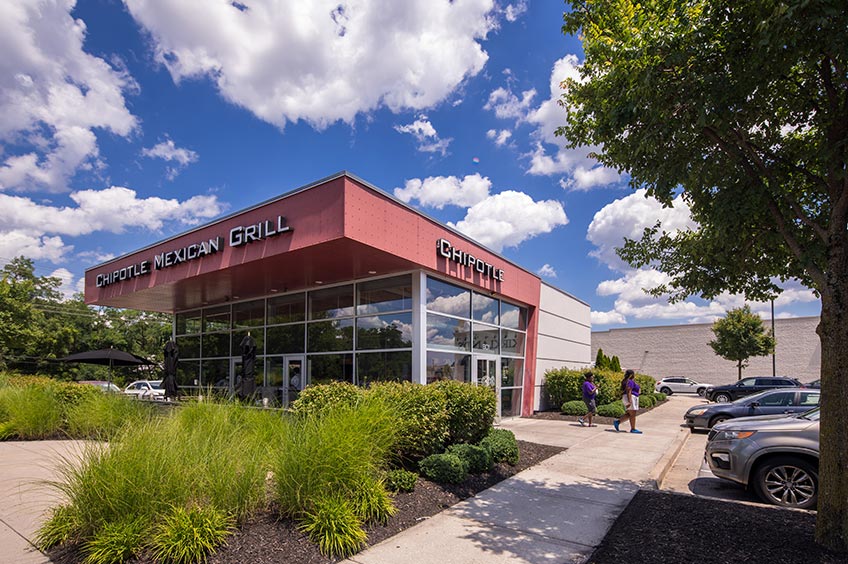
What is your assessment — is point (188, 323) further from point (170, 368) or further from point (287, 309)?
point (287, 309)

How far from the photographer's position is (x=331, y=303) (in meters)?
14.9

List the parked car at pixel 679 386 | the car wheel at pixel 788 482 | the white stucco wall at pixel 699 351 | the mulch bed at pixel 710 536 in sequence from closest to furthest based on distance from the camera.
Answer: the mulch bed at pixel 710 536
the car wheel at pixel 788 482
the parked car at pixel 679 386
the white stucco wall at pixel 699 351

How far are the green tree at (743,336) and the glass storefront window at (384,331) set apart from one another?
31663mm

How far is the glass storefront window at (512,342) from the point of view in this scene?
55.7 feet

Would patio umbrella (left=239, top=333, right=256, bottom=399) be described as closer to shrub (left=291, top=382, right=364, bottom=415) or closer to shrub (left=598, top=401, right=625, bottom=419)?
shrub (left=291, top=382, right=364, bottom=415)

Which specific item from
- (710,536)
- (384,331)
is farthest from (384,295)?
(710,536)

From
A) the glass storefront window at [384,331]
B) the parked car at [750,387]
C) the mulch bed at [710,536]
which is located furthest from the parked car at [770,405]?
the parked car at [750,387]

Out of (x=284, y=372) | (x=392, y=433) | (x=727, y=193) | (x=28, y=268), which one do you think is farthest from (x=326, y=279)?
(x=28, y=268)

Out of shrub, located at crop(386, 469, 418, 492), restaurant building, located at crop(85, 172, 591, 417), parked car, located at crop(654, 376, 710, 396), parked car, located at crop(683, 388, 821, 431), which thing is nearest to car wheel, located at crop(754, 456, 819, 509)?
shrub, located at crop(386, 469, 418, 492)

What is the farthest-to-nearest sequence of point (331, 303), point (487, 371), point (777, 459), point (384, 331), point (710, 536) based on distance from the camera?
point (487, 371)
point (331, 303)
point (384, 331)
point (777, 459)
point (710, 536)

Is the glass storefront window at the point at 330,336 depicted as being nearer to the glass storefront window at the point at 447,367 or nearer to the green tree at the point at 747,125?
the glass storefront window at the point at 447,367

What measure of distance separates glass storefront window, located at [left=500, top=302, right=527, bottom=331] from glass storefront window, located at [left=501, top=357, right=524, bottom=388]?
119 centimetres

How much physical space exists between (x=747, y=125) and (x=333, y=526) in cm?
658

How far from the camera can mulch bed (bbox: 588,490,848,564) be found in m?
4.45
